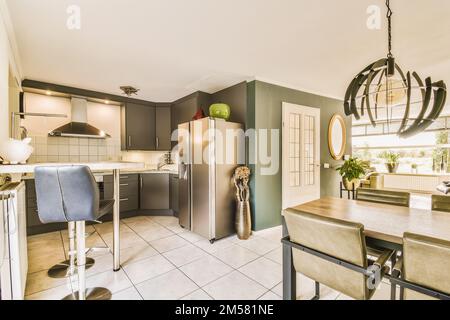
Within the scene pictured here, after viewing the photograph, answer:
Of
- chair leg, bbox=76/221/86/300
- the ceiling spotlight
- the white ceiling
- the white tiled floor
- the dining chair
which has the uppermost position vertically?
the white ceiling

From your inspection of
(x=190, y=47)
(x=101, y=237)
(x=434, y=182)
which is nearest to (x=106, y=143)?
(x=101, y=237)

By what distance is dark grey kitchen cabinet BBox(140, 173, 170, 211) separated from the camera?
3986 millimetres

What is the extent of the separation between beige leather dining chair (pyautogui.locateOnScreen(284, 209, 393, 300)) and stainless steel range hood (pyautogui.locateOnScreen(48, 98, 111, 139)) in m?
3.59

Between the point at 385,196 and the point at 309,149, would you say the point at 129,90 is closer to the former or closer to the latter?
the point at 309,149

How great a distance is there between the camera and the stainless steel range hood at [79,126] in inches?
136

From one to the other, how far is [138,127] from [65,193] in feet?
9.90

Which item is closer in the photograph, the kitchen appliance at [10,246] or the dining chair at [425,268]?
the dining chair at [425,268]

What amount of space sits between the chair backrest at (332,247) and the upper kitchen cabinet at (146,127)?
3592 millimetres

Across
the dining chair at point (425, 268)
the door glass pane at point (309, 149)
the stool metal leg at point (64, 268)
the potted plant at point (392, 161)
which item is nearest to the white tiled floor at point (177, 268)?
the stool metal leg at point (64, 268)

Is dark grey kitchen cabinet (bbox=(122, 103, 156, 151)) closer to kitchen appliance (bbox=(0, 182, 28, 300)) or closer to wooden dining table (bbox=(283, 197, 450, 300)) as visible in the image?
kitchen appliance (bbox=(0, 182, 28, 300))

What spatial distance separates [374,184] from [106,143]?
690 centimetres

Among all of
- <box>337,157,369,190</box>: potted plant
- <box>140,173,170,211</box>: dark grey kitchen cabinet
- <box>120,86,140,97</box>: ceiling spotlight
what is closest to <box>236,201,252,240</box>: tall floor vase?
<box>140,173,170,211</box>: dark grey kitchen cabinet

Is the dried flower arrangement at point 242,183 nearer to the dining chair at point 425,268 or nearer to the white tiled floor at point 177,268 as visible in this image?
the white tiled floor at point 177,268
